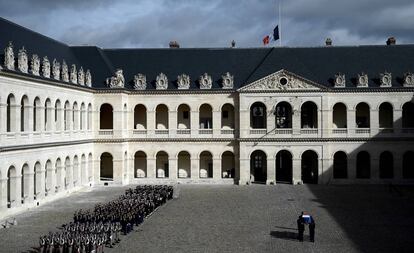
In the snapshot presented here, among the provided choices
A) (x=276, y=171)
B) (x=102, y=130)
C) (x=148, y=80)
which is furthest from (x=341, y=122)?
(x=102, y=130)

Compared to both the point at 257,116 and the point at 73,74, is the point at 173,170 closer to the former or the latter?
the point at 257,116

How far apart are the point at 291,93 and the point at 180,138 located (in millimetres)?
12645

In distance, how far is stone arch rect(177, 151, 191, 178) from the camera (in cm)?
6034

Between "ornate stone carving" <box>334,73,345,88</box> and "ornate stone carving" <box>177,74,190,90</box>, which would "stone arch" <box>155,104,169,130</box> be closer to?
"ornate stone carving" <box>177,74,190,90</box>

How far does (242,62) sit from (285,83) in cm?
716

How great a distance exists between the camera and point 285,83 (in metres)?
56.0

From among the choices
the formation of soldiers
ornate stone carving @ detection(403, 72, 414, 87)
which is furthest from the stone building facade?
the formation of soldiers

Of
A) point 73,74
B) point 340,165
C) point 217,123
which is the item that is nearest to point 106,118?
point 73,74

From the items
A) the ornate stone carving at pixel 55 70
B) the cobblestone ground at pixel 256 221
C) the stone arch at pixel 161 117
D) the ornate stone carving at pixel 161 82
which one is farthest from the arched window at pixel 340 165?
the ornate stone carving at pixel 55 70

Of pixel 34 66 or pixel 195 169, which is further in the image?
pixel 195 169

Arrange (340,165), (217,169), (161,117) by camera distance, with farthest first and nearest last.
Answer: (161,117) → (340,165) → (217,169)

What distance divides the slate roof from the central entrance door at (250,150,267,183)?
8112mm

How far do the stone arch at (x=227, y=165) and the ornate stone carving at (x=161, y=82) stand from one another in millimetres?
9936

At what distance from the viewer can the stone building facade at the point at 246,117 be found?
55969 millimetres
